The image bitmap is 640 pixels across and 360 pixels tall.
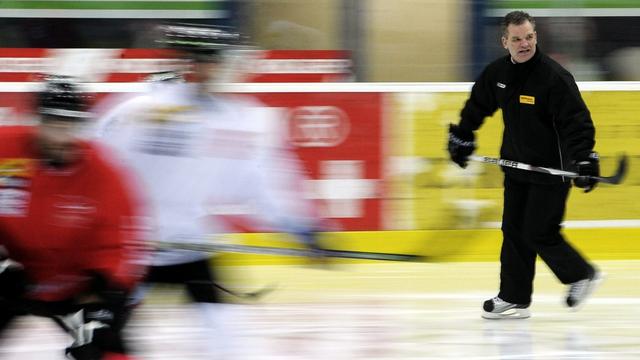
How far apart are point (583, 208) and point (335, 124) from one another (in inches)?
63.8

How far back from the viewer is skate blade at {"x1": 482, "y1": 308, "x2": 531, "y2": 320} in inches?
245

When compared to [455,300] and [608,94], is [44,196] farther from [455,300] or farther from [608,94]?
[608,94]

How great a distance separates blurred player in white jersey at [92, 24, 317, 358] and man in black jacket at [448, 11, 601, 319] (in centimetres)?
182

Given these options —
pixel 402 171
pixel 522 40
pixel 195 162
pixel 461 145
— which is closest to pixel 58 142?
pixel 195 162

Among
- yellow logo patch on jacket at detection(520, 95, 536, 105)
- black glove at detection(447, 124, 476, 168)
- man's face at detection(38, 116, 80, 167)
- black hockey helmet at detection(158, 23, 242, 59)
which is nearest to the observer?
man's face at detection(38, 116, 80, 167)

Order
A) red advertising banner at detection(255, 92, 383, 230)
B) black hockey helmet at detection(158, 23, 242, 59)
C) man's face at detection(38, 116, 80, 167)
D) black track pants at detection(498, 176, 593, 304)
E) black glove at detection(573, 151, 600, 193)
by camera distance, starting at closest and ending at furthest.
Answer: man's face at detection(38, 116, 80, 167) → black hockey helmet at detection(158, 23, 242, 59) → black glove at detection(573, 151, 600, 193) → black track pants at detection(498, 176, 593, 304) → red advertising banner at detection(255, 92, 383, 230)

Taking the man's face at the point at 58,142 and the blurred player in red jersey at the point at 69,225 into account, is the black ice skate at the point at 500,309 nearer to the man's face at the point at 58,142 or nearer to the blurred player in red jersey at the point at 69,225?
the blurred player in red jersey at the point at 69,225

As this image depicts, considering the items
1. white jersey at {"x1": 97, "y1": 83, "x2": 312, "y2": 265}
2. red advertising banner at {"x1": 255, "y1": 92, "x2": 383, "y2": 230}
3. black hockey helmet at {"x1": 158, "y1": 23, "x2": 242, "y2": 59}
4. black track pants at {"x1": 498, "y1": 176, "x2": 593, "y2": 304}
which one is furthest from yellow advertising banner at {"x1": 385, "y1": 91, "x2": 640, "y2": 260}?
black hockey helmet at {"x1": 158, "y1": 23, "x2": 242, "y2": 59}

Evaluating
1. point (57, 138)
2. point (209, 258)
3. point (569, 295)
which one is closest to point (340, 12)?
point (569, 295)

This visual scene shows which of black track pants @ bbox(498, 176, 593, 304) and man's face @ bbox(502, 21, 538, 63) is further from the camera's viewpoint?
black track pants @ bbox(498, 176, 593, 304)

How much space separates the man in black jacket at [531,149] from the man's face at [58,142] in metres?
2.83

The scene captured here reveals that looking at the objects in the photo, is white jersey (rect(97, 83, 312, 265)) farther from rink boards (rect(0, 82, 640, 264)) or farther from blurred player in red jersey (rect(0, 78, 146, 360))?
rink boards (rect(0, 82, 640, 264))

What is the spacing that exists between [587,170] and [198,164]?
2148 millimetres

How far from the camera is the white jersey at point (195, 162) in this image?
13.8 ft
